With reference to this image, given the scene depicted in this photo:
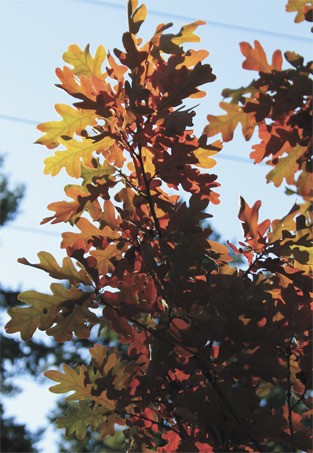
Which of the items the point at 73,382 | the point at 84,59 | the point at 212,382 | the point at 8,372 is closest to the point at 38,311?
the point at 73,382

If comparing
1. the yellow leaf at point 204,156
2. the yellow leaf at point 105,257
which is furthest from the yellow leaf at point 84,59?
the yellow leaf at point 105,257

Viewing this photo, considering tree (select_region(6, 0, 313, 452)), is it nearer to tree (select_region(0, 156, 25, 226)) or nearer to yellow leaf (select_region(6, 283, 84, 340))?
yellow leaf (select_region(6, 283, 84, 340))

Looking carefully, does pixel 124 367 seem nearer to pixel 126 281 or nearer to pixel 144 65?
pixel 126 281

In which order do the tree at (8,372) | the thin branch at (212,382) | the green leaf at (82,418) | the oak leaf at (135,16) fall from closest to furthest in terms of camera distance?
the thin branch at (212,382) < the green leaf at (82,418) < the oak leaf at (135,16) < the tree at (8,372)

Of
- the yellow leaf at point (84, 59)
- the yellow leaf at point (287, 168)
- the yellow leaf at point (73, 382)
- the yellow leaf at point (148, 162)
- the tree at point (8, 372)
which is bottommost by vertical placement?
the yellow leaf at point (73, 382)

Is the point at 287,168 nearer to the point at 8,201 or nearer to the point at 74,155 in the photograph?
the point at 74,155

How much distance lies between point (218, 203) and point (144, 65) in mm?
434

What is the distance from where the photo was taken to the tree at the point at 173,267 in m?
1.40

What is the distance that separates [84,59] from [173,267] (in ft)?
2.42

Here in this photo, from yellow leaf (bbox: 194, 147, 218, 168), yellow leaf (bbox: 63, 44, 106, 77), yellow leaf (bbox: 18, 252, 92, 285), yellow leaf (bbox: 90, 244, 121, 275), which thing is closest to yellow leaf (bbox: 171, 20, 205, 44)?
yellow leaf (bbox: 63, 44, 106, 77)

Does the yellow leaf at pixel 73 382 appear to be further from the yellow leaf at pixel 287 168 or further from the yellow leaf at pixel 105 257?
the yellow leaf at pixel 287 168

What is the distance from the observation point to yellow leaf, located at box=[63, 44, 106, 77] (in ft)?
5.92

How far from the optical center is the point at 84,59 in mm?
1808

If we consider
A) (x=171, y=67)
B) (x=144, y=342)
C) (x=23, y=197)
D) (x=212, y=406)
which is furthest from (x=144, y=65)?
(x=23, y=197)
